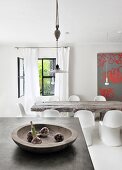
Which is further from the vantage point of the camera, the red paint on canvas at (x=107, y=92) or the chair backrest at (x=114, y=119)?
the red paint on canvas at (x=107, y=92)

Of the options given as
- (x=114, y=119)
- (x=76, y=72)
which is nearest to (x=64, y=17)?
(x=114, y=119)

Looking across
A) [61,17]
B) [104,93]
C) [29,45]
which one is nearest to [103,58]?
[104,93]

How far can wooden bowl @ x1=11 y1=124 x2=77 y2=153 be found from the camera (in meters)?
0.98

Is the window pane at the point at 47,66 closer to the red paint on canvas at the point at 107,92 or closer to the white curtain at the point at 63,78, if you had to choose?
the white curtain at the point at 63,78

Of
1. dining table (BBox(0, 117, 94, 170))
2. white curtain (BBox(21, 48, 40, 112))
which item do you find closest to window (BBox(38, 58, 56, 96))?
white curtain (BBox(21, 48, 40, 112))

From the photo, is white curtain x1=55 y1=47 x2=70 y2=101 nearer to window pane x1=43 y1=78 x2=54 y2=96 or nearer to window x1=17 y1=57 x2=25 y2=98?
window pane x1=43 y1=78 x2=54 y2=96

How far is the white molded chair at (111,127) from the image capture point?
311 cm

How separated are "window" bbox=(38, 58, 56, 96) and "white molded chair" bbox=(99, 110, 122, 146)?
265 cm

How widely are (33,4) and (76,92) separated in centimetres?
347

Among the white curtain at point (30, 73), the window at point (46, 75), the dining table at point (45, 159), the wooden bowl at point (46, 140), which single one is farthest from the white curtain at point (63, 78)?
the dining table at point (45, 159)

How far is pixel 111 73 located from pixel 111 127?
251 cm

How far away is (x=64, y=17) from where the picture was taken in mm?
2916

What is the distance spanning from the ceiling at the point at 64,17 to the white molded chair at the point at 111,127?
5.63 feet

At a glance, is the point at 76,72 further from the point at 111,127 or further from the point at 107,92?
the point at 111,127
